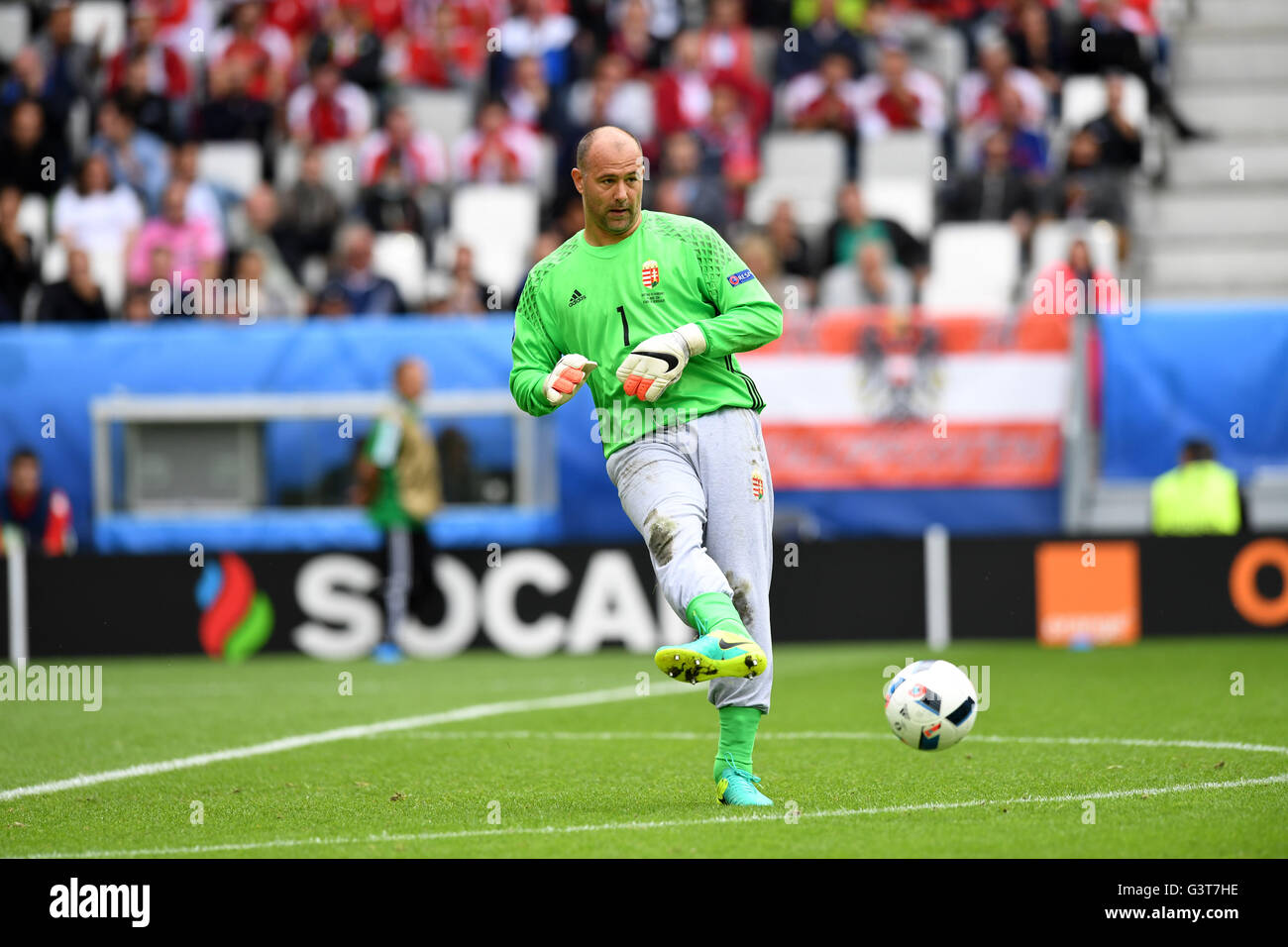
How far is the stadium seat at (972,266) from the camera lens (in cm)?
1741

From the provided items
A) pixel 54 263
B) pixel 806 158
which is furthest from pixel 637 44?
pixel 54 263

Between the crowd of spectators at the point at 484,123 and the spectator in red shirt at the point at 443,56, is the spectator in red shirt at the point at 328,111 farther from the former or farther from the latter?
the spectator in red shirt at the point at 443,56

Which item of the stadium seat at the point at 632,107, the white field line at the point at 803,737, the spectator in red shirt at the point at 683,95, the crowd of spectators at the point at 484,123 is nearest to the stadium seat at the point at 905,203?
the crowd of spectators at the point at 484,123

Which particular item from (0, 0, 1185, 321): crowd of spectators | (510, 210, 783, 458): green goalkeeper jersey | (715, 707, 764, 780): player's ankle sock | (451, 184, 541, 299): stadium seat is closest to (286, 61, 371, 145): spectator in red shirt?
(0, 0, 1185, 321): crowd of spectators

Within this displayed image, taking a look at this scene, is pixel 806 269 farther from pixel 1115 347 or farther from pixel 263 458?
pixel 263 458

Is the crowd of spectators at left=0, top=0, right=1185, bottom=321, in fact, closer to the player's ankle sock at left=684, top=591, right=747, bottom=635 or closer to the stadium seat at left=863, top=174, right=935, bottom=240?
the stadium seat at left=863, top=174, right=935, bottom=240

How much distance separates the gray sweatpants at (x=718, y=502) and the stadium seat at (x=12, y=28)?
16972 millimetres

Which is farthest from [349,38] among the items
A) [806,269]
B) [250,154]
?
[806,269]

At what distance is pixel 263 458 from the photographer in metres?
16.3

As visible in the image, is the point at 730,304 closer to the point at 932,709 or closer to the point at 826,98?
the point at 932,709

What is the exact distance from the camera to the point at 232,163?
19.9 m

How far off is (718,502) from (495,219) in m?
12.1

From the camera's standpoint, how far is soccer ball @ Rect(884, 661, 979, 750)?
24.7ft
